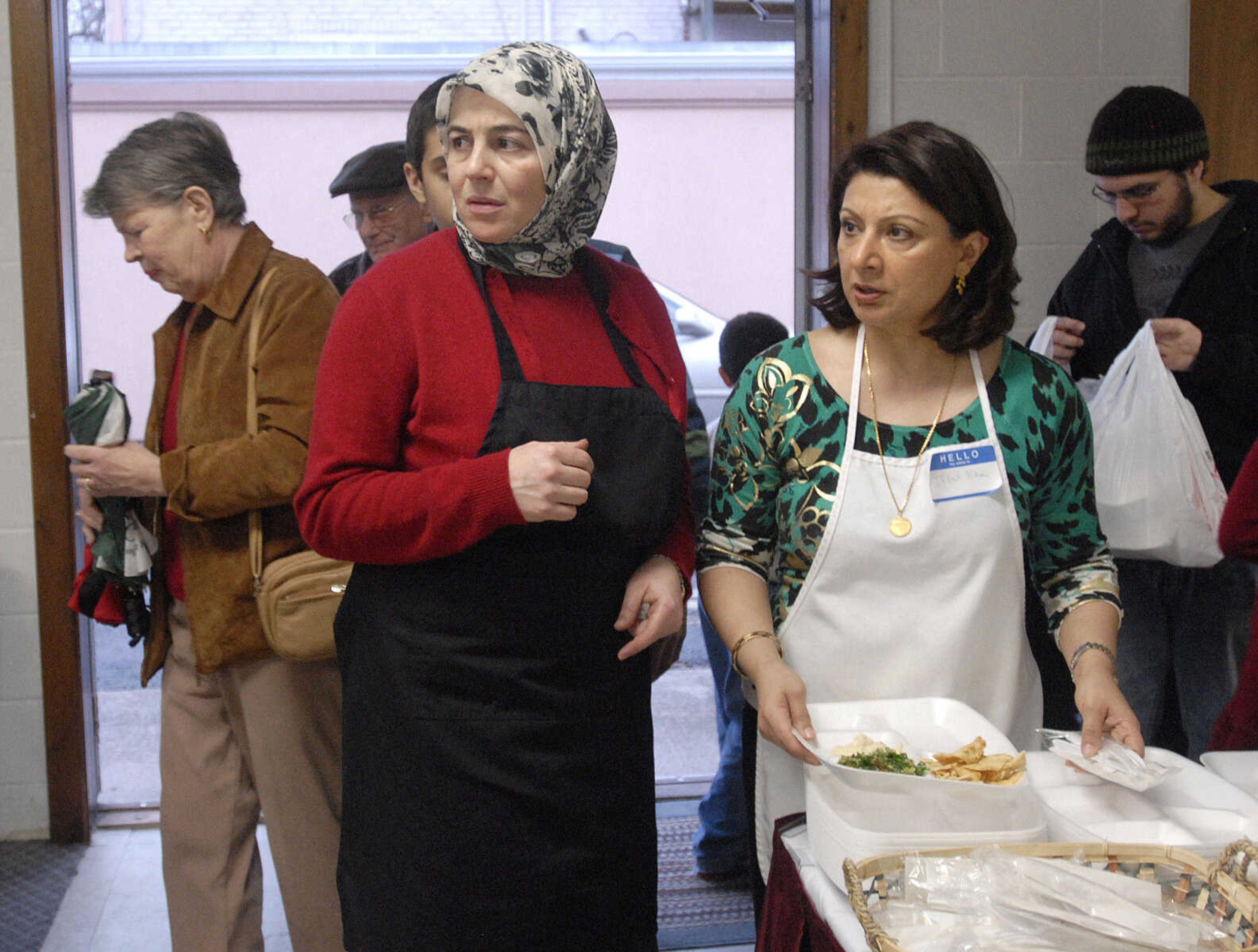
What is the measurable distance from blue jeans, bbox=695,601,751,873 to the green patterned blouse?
4.24ft

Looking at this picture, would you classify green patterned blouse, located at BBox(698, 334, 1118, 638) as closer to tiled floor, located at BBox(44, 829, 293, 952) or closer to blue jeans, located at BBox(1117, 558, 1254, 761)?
blue jeans, located at BBox(1117, 558, 1254, 761)

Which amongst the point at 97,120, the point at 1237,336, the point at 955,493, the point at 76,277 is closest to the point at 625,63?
the point at 97,120

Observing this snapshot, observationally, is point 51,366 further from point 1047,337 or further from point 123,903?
point 1047,337

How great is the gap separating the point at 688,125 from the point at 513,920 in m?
3.42

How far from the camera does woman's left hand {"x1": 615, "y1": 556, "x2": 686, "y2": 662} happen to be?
4.81 ft

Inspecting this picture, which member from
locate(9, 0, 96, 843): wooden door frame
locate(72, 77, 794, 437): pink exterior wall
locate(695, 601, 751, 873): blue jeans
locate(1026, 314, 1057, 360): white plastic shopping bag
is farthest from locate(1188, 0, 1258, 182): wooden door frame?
locate(9, 0, 96, 843): wooden door frame

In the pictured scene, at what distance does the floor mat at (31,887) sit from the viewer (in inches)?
102

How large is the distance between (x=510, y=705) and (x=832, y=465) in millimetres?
485

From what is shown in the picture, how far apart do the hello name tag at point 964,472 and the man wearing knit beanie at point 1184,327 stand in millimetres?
1026

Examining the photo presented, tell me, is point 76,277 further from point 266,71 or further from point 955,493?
point 955,493

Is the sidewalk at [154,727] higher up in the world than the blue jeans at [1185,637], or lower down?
lower down

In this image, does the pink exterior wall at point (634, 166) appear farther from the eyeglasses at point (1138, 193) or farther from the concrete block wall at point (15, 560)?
the eyeglasses at point (1138, 193)

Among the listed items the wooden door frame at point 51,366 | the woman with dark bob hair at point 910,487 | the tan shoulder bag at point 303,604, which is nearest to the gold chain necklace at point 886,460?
the woman with dark bob hair at point 910,487

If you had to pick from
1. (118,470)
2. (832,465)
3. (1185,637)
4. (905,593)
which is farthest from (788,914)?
(1185,637)
